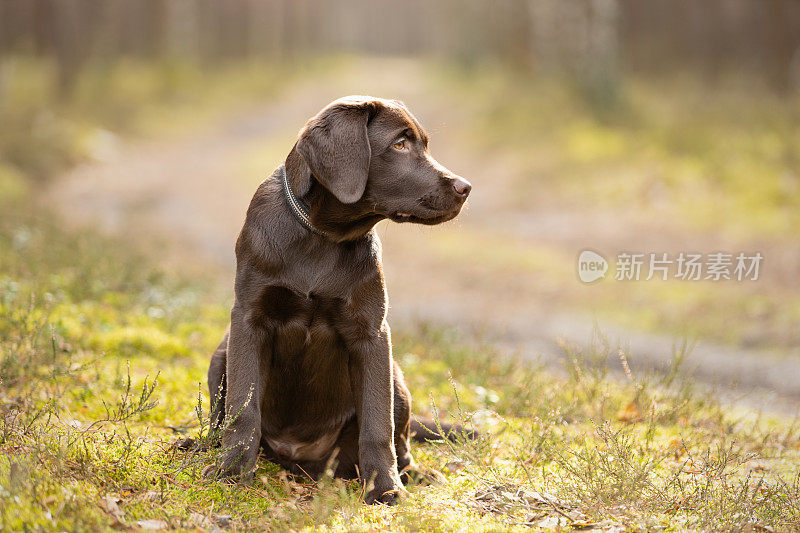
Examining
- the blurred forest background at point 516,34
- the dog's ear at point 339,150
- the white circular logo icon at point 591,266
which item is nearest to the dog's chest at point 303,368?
the dog's ear at point 339,150

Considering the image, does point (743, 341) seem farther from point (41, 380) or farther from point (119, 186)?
point (119, 186)

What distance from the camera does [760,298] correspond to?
358 inches

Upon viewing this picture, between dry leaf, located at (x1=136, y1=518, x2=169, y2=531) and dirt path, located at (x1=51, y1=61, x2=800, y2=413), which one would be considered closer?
dry leaf, located at (x1=136, y1=518, x2=169, y2=531)

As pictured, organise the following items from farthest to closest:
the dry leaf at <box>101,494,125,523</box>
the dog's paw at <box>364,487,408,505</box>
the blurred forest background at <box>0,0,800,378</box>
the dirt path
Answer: the blurred forest background at <box>0,0,800,378</box> < the dirt path < the dog's paw at <box>364,487,408,505</box> < the dry leaf at <box>101,494,125,523</box>

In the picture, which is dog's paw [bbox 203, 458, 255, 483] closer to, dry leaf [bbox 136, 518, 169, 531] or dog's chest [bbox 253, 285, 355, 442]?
dog's chest [bbox 253, 285, 355, 442]

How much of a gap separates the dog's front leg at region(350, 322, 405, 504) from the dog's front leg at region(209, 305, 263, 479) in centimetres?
50

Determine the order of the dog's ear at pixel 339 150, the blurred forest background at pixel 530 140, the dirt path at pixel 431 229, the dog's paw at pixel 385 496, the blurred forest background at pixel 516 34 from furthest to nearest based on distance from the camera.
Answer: the blurred forest background at pixel 516 34, the blurred forest background at pixel 530 140, the dirt path at pixel 431 229, the dog's paw at pixel 385 496, the dog's ear at pixel 339 150

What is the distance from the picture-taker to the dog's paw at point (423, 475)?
4043mm

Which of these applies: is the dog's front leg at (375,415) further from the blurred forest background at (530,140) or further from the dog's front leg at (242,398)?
the blurred forest background at (530,140)

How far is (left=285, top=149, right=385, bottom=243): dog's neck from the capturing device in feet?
12.0

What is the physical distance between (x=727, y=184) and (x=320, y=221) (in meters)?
11.2

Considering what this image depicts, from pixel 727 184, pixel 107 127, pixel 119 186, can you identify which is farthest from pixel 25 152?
pixel 727 184

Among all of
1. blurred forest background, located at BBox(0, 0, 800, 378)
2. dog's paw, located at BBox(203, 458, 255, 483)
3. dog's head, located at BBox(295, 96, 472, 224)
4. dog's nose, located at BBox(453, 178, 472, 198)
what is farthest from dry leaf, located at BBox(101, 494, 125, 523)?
blurred forest background, located at BBox(0, 0, 800, 378)

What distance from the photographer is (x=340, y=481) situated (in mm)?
3312
